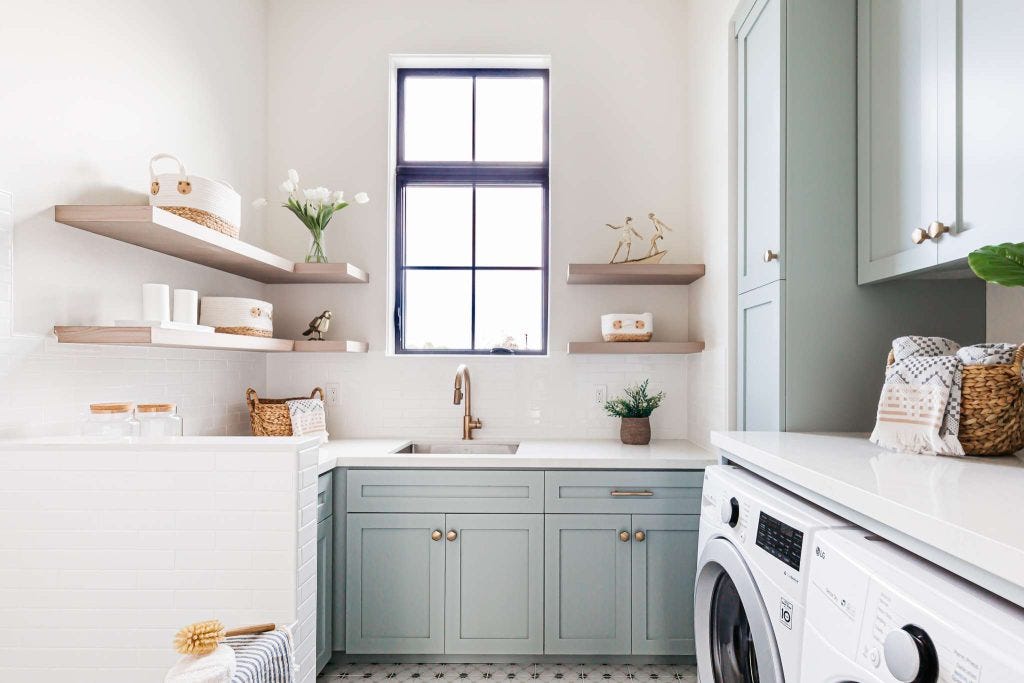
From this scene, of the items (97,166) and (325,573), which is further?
(325,573)

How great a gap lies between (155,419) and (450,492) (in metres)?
1.06

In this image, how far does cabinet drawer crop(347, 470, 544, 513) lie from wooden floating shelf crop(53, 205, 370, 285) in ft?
3.07

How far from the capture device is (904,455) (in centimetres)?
140

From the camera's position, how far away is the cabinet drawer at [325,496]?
2.20 meters

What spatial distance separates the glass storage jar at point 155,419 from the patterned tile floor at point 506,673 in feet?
3.79

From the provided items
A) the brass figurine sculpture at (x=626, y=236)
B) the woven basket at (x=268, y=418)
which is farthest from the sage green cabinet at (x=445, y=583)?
the brass figurine sculpture at (x=626, y=236)

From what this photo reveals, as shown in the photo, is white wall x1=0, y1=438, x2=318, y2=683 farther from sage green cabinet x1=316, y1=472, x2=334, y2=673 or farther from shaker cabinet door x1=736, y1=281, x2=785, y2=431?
shaker cabinet door x1=736, y1=281, x2=785, y2=431

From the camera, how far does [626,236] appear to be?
9.34ft

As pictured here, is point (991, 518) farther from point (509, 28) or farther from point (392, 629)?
point (509, 28)

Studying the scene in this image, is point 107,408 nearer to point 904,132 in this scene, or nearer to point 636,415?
point 636,415

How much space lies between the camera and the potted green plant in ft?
8.89

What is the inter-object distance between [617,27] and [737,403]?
1.97 meters

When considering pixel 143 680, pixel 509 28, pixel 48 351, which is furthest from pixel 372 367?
pixel 509 28

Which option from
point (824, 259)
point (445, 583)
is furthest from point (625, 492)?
point (824, 259)
